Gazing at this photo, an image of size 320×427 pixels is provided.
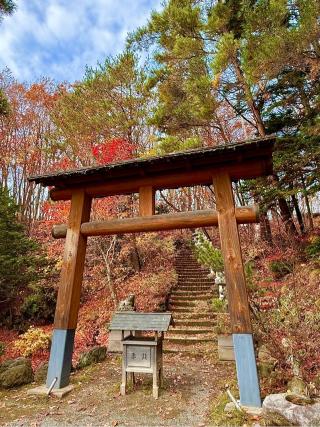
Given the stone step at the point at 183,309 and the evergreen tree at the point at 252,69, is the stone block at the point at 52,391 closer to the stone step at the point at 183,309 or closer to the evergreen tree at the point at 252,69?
the stone step at the point at 183,309

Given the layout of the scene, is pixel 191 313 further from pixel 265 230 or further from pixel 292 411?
pixel 292 411

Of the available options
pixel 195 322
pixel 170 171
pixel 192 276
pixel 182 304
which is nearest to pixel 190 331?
pixel 195 322

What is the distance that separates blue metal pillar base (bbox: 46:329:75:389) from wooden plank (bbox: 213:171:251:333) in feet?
9.31

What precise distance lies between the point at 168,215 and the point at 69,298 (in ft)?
7.52

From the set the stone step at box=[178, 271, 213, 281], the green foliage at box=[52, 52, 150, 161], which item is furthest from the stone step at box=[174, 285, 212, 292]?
the green foliage at box=[52, 52, 150, 161]

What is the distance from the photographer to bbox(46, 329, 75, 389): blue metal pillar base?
4938 mm

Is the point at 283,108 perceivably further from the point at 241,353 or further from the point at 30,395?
the point at 30,395

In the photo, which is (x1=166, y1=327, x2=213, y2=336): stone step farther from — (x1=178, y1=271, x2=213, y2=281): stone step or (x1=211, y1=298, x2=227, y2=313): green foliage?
(x1=178, y1=271, x2=213, y2=281): stone step

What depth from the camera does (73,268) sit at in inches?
209

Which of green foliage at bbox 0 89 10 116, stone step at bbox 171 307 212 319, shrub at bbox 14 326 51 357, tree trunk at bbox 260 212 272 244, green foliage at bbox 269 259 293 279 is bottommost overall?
shrub at bbox 14 326 51 357

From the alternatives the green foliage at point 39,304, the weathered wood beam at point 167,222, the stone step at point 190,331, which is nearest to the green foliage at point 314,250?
the stone step at point 190,331

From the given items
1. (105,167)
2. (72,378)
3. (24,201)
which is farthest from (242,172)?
(24,201)

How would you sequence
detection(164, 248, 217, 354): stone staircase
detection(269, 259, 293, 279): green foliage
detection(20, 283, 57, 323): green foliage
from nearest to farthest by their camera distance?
detection(164, 248, 217, 354): stone staircase, detection(269, 259, 293, 279): green foliage, detection(20, 283, 57, 323): green foliage

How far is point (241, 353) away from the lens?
13.5 ft
